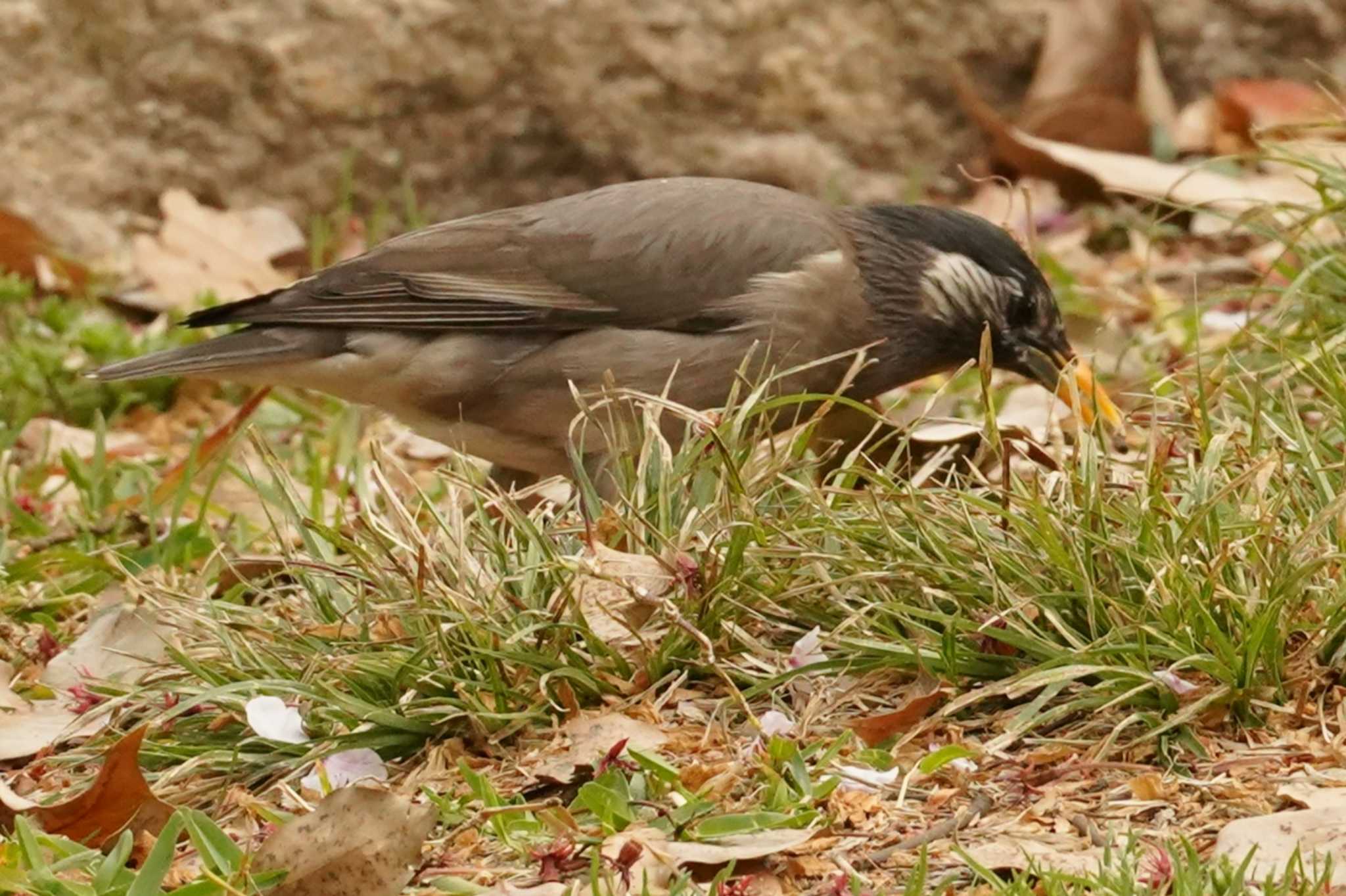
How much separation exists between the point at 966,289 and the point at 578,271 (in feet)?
3.63

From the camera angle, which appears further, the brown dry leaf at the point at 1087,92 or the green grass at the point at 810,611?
the brown dry leaf at the point at 1087,92

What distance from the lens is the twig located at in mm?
3107

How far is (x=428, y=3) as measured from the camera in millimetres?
7484

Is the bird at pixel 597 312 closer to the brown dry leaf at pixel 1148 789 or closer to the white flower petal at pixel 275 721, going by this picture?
the white flower petal at pixel 275 721

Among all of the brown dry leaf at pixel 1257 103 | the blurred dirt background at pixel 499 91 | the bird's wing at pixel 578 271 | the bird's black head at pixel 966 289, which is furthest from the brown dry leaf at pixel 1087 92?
the bird's wing at pixel 578 271

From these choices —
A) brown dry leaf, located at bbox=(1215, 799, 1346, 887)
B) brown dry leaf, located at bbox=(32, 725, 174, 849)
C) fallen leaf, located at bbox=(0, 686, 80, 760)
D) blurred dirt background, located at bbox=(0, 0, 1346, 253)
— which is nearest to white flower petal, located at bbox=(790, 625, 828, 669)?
brown dry leaf, located at bbox=(1215, 799, 1346, 887)

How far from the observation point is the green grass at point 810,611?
3385mm

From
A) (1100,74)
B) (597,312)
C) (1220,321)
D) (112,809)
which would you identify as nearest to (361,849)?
(112,809)

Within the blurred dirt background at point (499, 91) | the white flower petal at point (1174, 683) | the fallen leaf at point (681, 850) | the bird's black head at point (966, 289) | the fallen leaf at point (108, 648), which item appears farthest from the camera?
the blurred dirt background at point (499, 91)

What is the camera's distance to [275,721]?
3.65 metres

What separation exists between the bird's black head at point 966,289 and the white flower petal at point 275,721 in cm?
254

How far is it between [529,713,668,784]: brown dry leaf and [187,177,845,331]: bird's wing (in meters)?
2.04

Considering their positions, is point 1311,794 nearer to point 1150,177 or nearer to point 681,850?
point 681,850

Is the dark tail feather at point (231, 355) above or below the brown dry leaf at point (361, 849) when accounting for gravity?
below
